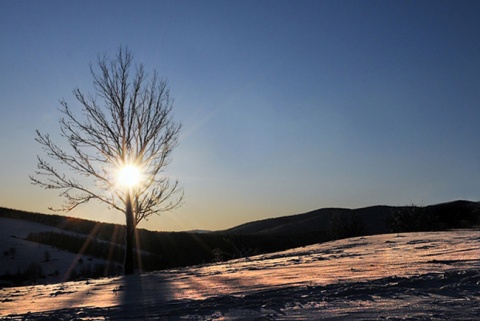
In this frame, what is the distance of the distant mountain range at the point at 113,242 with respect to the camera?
17984 millimetres

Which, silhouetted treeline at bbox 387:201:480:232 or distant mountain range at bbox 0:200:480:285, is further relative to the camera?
silhouetted treeline at bbox 387:201:480:232

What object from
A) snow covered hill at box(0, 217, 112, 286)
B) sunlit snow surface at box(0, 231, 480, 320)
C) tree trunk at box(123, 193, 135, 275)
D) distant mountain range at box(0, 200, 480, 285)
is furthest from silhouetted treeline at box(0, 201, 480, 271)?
sunlit snow surface at box(0, 231, 480, 320)

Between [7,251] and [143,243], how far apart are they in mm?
11740

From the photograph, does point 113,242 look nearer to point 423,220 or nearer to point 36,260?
point 36,260

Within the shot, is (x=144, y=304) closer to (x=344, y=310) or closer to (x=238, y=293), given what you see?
(x=238, y=293)

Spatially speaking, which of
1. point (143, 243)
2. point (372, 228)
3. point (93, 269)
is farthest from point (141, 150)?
point (372, 228)

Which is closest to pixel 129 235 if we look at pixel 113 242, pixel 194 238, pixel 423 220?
pixel 113 242

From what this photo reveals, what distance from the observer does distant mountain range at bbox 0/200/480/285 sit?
708 inches

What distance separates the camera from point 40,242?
21.7 m

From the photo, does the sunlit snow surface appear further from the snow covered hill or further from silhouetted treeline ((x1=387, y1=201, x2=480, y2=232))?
silhouetted treeline ((x1=387, y1=201, x2=480, y2=232))

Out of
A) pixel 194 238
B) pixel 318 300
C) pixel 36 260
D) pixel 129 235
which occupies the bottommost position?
pixel 318 300

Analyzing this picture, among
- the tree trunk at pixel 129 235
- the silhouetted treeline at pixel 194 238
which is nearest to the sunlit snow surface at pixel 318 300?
the tree trunk at pixel 129 235

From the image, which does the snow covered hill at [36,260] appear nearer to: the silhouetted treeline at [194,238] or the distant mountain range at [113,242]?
the distant mountain range at [113,242]

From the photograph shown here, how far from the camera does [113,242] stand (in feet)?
87.9
